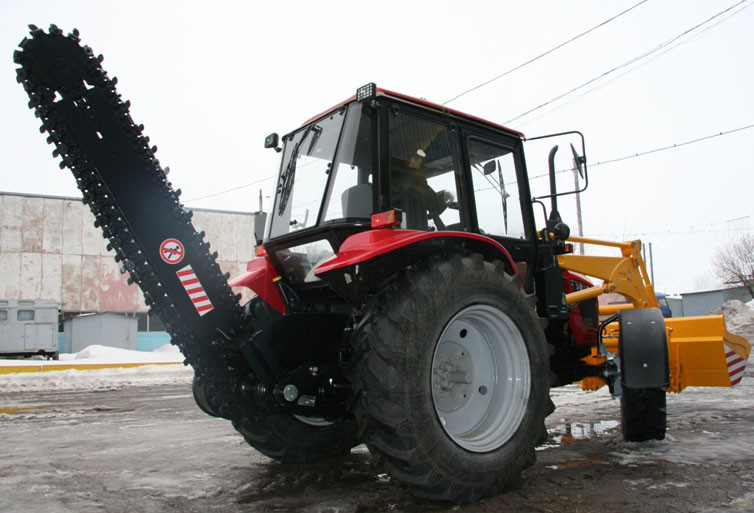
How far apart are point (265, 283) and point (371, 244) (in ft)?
4.35

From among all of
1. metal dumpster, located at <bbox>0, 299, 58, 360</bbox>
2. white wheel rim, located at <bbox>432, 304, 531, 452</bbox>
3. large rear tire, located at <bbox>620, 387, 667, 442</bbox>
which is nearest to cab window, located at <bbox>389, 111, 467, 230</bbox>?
white wheel rim, located at <bbox>432, 304, 531, 452</bbox>

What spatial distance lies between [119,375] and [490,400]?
1292 cm

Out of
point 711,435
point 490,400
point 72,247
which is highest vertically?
point 72,247

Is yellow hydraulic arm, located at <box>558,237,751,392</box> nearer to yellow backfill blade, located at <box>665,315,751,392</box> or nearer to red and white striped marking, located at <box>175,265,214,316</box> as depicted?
yellow backfill blade, located at <box>665,315,751,392</box>

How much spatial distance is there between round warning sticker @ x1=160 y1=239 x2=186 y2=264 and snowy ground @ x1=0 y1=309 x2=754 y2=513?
4.53 feet

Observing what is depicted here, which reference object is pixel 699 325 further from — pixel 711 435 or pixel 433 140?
pixel 433 140

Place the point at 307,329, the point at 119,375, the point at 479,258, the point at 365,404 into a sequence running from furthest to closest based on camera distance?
the point at 119,375
the point at 307,329
the point at 479,258
the point at 365,404

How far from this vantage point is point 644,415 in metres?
4.93

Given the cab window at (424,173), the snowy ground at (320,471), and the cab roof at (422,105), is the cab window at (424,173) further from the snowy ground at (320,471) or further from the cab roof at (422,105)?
the snowy ground at (320,471)

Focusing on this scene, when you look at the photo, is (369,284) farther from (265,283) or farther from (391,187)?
(265,283)

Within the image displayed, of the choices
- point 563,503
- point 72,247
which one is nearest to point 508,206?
point 563,503

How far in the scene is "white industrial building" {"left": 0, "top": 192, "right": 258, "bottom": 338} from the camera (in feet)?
88.8

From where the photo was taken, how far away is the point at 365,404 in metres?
3.03

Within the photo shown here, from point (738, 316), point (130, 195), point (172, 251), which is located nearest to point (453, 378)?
point (172, 251)
